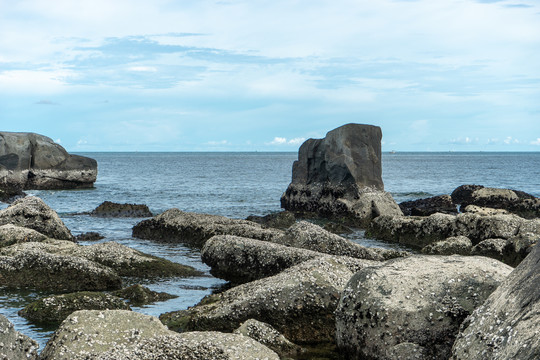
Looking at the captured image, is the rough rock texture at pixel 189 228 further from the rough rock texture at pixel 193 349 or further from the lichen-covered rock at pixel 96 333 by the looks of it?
the rough rock texture at pixel 193 349

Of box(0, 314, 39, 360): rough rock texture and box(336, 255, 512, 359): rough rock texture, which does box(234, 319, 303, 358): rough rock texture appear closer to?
box(336, 255, 512, 359): rough rock texture

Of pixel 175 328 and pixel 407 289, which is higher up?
pixel 407 289

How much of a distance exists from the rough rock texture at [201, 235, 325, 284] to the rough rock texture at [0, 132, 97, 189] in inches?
1572

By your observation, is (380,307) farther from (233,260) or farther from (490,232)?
(490,232)


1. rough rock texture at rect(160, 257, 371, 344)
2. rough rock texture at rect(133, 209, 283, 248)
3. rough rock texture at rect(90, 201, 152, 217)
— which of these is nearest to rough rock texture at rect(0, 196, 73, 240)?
rough rock texture at rect(133, 209, 283, 248)

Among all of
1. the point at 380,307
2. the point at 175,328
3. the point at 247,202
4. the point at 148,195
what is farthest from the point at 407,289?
the point at 148,195

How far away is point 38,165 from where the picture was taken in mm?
51781

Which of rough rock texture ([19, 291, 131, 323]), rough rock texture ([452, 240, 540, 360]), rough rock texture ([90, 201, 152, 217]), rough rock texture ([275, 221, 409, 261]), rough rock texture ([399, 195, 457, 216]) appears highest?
rough rock texture ([452, 240, 540, 360])

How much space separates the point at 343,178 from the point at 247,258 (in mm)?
17281

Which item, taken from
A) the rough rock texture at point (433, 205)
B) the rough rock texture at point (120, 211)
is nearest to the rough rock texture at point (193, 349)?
the rough rock texture at point (120, 211)

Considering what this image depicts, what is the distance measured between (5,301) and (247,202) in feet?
96.4

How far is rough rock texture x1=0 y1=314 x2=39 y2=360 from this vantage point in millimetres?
6684

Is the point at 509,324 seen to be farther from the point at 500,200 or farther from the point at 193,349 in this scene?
the point at 500,200

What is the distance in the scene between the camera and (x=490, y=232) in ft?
62.1
